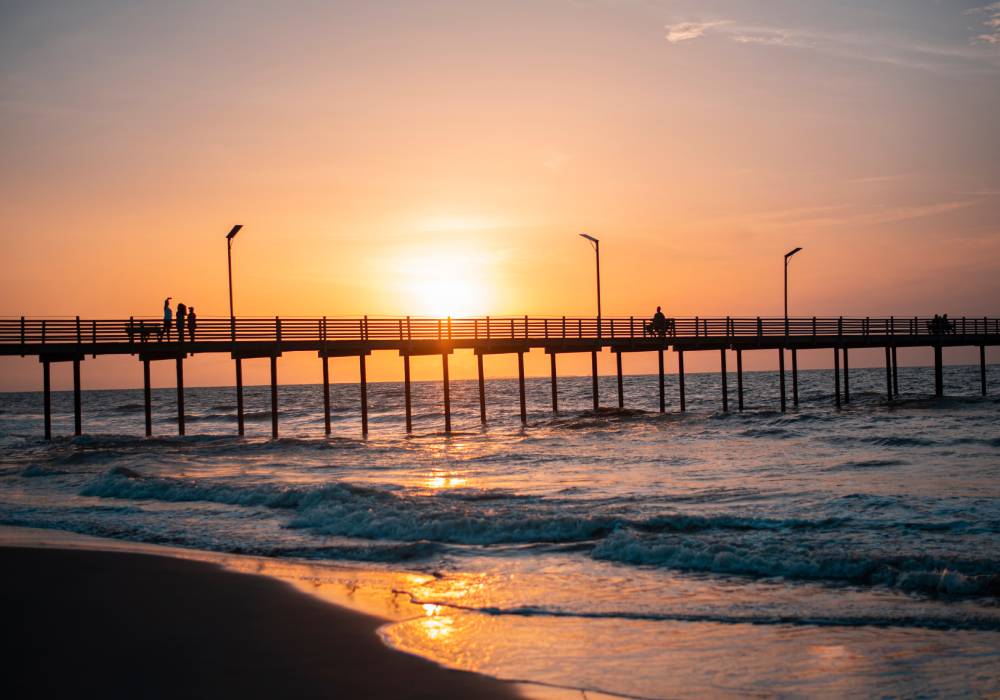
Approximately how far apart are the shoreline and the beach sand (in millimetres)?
11

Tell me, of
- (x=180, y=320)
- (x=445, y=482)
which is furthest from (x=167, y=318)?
(x=445, y=482)

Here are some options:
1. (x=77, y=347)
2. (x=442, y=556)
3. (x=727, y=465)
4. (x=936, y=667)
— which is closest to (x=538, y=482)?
(x=727, y=465)

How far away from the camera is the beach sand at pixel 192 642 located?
312 inches

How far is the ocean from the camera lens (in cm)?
892

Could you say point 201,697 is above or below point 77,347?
below

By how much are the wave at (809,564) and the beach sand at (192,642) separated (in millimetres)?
5281

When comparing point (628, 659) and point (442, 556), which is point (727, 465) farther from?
point (628, 659)

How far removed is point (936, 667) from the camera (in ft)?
28.0

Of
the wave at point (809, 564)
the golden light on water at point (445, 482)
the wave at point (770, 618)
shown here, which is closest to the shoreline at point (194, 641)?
the wave at point (770, 618)

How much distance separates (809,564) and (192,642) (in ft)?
27.7

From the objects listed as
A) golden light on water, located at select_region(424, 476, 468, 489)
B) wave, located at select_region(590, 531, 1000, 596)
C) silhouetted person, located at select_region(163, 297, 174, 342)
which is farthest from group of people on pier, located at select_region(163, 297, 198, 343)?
wave, located at select_region(590, 531, 1000, 596)

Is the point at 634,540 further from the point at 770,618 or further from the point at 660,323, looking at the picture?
the point at 660,323

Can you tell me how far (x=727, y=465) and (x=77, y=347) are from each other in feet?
77.4

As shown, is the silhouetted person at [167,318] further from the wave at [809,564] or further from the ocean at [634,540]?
the wave at [809,564]
